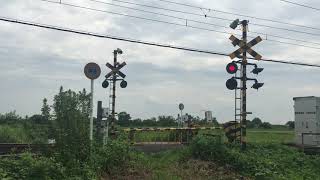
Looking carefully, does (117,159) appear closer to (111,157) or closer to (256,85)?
(111,157)

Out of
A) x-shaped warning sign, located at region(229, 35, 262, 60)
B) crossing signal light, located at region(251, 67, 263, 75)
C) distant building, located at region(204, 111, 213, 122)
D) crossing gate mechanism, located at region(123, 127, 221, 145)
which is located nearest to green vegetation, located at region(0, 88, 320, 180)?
crossing signal light, located at region(251, 67, 263, 75)

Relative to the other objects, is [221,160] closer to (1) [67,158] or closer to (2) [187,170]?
(2) [187,170]

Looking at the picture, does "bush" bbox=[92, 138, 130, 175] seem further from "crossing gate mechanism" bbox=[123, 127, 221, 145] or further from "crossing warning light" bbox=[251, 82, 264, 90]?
"crossing gate mechanism" bbox=[123, 127, 221, 145]

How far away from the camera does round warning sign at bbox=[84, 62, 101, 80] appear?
15.8m

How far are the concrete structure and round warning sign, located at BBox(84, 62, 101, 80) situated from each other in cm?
1323

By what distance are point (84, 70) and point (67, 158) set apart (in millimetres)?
3089

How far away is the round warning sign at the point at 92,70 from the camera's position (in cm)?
1579

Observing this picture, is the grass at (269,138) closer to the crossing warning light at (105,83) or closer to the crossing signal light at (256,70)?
the crossing signal light at (256,70)

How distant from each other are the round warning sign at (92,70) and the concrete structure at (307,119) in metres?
13.2

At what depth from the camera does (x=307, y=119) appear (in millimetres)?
26516

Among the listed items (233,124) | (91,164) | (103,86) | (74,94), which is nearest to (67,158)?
(91,164)

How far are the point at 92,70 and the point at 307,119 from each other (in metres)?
14.7

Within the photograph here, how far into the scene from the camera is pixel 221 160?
1917cm

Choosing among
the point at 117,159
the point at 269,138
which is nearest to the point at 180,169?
the point at 117,159
